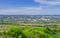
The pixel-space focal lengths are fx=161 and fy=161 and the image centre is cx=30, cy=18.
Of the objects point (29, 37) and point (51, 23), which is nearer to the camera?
point (29, 37)

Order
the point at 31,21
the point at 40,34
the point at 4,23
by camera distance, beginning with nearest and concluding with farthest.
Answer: the point at 40,34
the point at 4,23
the point at 31,21

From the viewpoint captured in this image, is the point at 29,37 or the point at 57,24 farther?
the point at 57,24

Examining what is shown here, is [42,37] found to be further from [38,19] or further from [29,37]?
[38,19]

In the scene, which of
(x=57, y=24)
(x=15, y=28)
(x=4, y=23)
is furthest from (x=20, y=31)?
(x=57, y=24)

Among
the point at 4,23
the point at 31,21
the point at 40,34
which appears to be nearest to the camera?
the point at 40,34

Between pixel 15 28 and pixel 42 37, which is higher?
pixel 15 28

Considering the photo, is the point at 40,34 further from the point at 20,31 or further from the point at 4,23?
the point at 4,23

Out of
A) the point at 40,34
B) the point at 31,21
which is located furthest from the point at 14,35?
the point at 31,21
